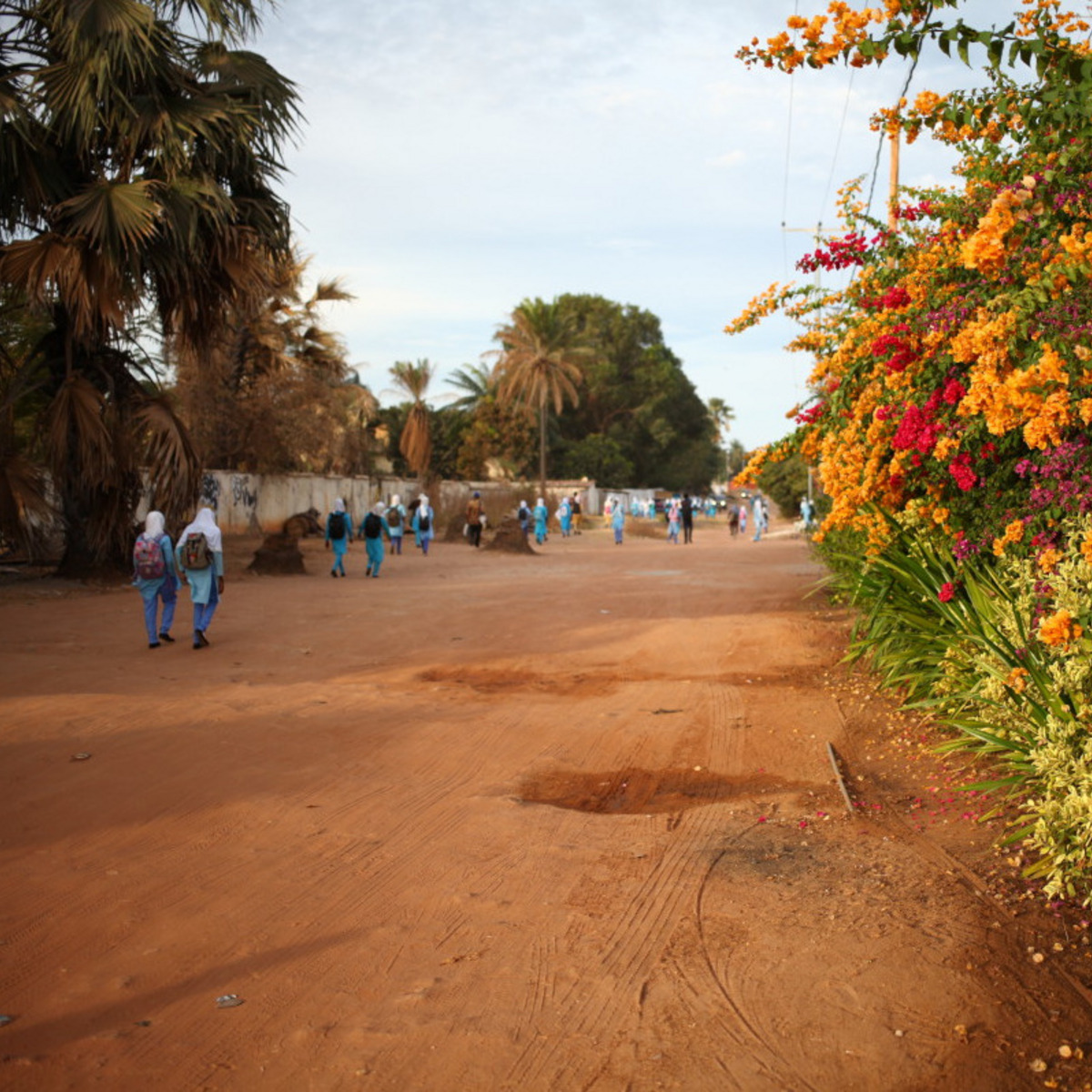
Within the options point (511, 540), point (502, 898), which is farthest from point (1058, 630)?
point (511, 540)

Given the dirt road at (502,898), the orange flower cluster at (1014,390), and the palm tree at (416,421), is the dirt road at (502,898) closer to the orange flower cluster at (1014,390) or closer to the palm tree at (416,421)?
the orange flower cluster at (1014,390)

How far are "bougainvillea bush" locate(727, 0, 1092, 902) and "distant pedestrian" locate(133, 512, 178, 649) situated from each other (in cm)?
685

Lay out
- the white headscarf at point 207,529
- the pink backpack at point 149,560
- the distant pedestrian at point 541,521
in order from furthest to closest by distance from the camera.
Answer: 1. the distant pedestrian at point 541,521
2. the white headscarf at point 207,529
3. the pink backpack at point 149,560

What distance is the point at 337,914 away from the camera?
14.4 feet

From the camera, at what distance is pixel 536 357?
51.3 m

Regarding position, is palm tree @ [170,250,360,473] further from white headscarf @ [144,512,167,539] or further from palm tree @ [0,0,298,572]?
white headscarf @ [144,512,167,539]

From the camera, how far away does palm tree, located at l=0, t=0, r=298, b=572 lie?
565 inches

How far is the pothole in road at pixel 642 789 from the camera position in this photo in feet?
19.9

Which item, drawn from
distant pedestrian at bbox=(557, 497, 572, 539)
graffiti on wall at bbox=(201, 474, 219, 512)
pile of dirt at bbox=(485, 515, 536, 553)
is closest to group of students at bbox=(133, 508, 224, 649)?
graffiti on wall at bbox=(201, 474, 219, 512)

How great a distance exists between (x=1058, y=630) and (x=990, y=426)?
165 centimetres

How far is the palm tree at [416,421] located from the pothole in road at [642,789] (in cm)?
4130

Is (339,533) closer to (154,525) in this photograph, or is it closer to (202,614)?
(202,614)

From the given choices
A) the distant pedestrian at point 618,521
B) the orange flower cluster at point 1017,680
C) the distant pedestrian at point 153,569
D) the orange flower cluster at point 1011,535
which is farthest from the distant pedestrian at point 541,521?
the orange flower cluster at point 1017,680

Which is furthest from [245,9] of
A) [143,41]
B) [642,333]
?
[642,333]
